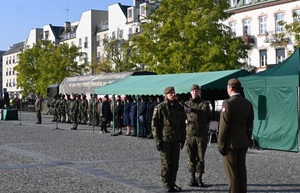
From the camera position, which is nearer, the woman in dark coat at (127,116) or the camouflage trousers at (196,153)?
the camouflage trousers at (196,153)

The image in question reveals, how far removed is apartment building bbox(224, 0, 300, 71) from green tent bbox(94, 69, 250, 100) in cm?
2960

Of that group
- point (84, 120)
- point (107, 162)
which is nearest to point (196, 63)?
point (84, 120)

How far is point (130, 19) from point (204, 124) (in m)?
69.4

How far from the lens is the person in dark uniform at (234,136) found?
8.14 meters

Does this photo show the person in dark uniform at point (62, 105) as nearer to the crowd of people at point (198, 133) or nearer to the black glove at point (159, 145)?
the crowd of people at point (198, 133)

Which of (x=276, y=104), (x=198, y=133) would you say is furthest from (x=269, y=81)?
(x=198, y=133)

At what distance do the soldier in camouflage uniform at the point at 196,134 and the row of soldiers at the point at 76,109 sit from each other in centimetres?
1730

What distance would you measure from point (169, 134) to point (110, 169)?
11.4 ft

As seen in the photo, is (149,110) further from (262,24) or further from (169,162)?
(262,24)

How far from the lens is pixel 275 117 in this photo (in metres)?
17.5

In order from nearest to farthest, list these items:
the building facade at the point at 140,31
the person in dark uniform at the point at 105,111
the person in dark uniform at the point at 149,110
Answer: the person in dark uniform at the point at 149,110 < the person in dark uniform at the point at 105,111 < the building facade at the point at 140,31

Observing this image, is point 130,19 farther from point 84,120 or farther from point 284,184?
point 284,184

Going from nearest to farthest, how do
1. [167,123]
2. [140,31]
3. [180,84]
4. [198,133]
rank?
[167,123], [198,133], [180,84], [140,31]

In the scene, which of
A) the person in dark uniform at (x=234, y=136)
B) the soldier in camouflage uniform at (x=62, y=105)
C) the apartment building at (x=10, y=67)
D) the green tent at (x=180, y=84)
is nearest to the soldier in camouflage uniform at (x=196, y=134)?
the person in dark uniform at (x=234, y=136)
